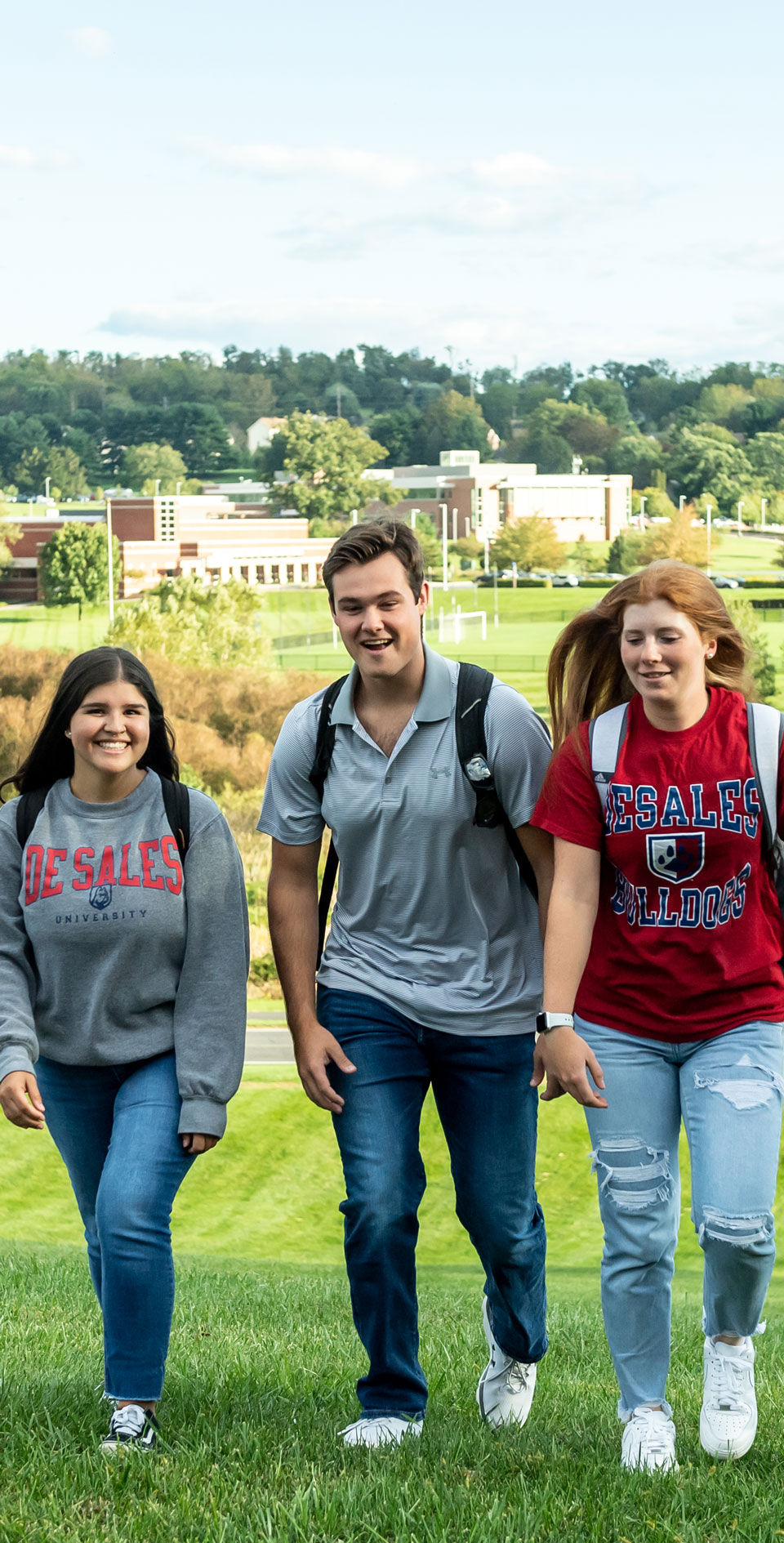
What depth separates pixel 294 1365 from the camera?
4.57m

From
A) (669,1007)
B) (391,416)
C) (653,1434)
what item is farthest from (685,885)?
(391,416)

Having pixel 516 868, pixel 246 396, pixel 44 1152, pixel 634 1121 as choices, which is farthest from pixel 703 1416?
pixel 246 396

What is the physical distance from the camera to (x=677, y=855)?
3445mm

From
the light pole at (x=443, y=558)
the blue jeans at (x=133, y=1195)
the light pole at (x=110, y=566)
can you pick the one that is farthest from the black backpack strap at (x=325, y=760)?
the light pole at (x=443, y=558)

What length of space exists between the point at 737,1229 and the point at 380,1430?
92cm

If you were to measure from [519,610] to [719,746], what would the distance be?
7236 cm

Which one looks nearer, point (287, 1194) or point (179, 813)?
point (179, 813)

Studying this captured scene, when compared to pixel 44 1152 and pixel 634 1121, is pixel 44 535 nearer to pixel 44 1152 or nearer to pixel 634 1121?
pixel 44 1152

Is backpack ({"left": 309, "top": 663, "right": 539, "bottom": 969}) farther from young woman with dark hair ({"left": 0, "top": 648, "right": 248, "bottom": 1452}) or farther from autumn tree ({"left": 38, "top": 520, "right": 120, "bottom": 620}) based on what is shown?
autumn tree ({"left": 38, "top": 520, "right": 120, "bottom": 620})

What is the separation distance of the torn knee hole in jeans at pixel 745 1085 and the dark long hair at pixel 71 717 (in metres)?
1.41

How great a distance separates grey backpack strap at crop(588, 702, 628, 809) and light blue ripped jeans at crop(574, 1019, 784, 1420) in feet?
1.77

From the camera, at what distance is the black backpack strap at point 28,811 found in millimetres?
3779

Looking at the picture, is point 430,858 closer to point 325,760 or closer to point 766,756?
point 325,760

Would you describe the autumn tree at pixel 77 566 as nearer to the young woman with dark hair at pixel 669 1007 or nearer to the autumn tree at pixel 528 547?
the autumn tree at pixel 528 547
